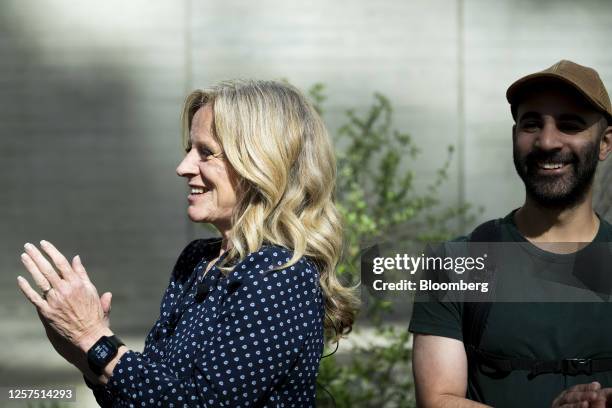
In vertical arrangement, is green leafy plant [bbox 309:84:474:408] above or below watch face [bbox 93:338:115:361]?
below

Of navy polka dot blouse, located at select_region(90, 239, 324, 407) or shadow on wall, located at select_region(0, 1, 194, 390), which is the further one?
shadow on wall, located at select_region(0, 1, 194, 390)

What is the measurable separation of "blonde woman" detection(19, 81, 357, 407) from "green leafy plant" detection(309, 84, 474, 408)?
2.21 metres

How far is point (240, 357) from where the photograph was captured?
2.32 m

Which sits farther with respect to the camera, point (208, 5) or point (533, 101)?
point (208, 5)

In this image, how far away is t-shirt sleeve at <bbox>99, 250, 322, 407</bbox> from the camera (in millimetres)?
2301

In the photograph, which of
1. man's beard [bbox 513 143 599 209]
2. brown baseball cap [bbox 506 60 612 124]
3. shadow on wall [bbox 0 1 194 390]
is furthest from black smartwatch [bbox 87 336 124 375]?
shadow on wall [bbox 0 1 194 390]

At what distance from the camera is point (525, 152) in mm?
2666

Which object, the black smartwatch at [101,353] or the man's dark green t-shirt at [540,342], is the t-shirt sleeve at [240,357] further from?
the man's dark green t-shirt at [540,342]

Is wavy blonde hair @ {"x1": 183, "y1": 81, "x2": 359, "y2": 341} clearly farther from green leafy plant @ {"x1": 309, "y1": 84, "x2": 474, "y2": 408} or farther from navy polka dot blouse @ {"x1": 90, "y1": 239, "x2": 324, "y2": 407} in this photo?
green leafy plant @ {"x1": 309, "y1": 84, "x2": 474, "y2": 408}

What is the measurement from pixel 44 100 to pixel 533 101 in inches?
166

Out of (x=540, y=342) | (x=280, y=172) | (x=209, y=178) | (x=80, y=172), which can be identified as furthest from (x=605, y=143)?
(x=80, y=172)

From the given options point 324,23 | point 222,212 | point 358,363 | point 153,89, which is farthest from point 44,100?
point 222,212

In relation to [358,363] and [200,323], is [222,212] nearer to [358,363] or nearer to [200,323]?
[200,323]

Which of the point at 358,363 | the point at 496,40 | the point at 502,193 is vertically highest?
the point at 496,40
